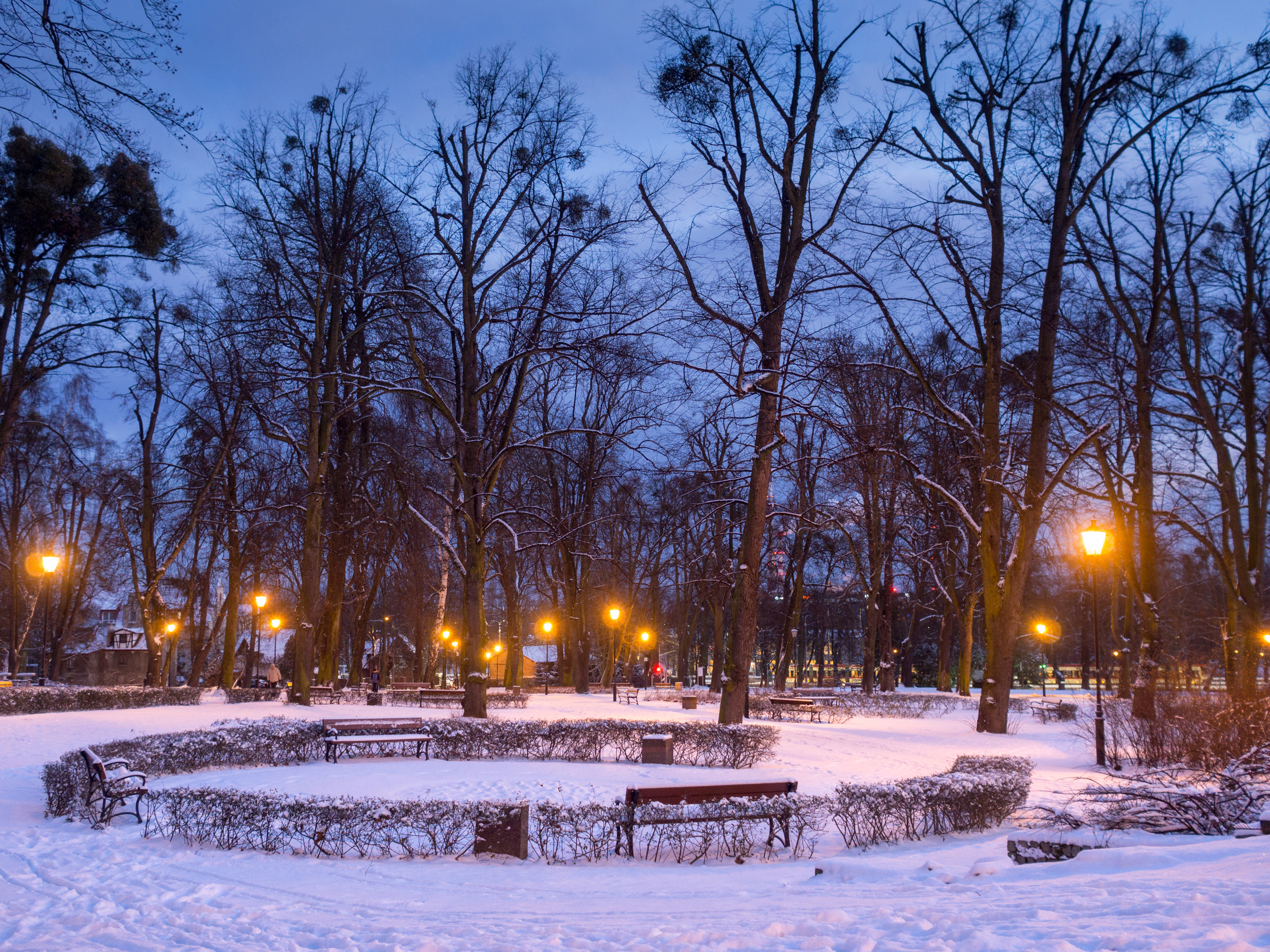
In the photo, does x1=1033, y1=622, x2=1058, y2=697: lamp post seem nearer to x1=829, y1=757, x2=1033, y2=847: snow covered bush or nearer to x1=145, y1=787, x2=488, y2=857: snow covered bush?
x1=829, y1=757, x2=1033, y2=847: snow covered bush

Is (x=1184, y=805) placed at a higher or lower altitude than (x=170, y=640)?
higher

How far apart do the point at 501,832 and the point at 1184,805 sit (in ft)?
19.8

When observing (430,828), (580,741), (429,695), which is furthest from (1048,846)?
(429,695)

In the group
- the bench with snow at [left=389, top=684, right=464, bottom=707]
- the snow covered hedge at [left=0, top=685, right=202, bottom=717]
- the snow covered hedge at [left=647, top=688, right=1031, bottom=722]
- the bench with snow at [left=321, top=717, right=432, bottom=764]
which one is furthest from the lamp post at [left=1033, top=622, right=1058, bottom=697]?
the snow covered hedge at [left=0, top=685, right=202, bottom=717]

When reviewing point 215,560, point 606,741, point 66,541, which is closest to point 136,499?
point 215,560

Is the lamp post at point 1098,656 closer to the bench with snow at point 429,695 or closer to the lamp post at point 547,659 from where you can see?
the bench with snow at point 429,695

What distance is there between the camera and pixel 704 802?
914 centimetres

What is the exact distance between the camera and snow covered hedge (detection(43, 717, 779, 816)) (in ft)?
45.6

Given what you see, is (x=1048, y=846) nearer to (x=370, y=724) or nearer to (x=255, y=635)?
(x=370, y=724)

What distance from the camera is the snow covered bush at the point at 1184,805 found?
7539mm

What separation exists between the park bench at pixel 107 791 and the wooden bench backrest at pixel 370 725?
560 centimetres

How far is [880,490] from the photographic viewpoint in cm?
3444

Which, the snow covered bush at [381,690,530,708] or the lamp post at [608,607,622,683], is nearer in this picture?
the snow covered bush at [381,690,530,708]

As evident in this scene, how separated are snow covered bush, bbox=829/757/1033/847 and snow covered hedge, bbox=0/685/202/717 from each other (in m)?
19.5
